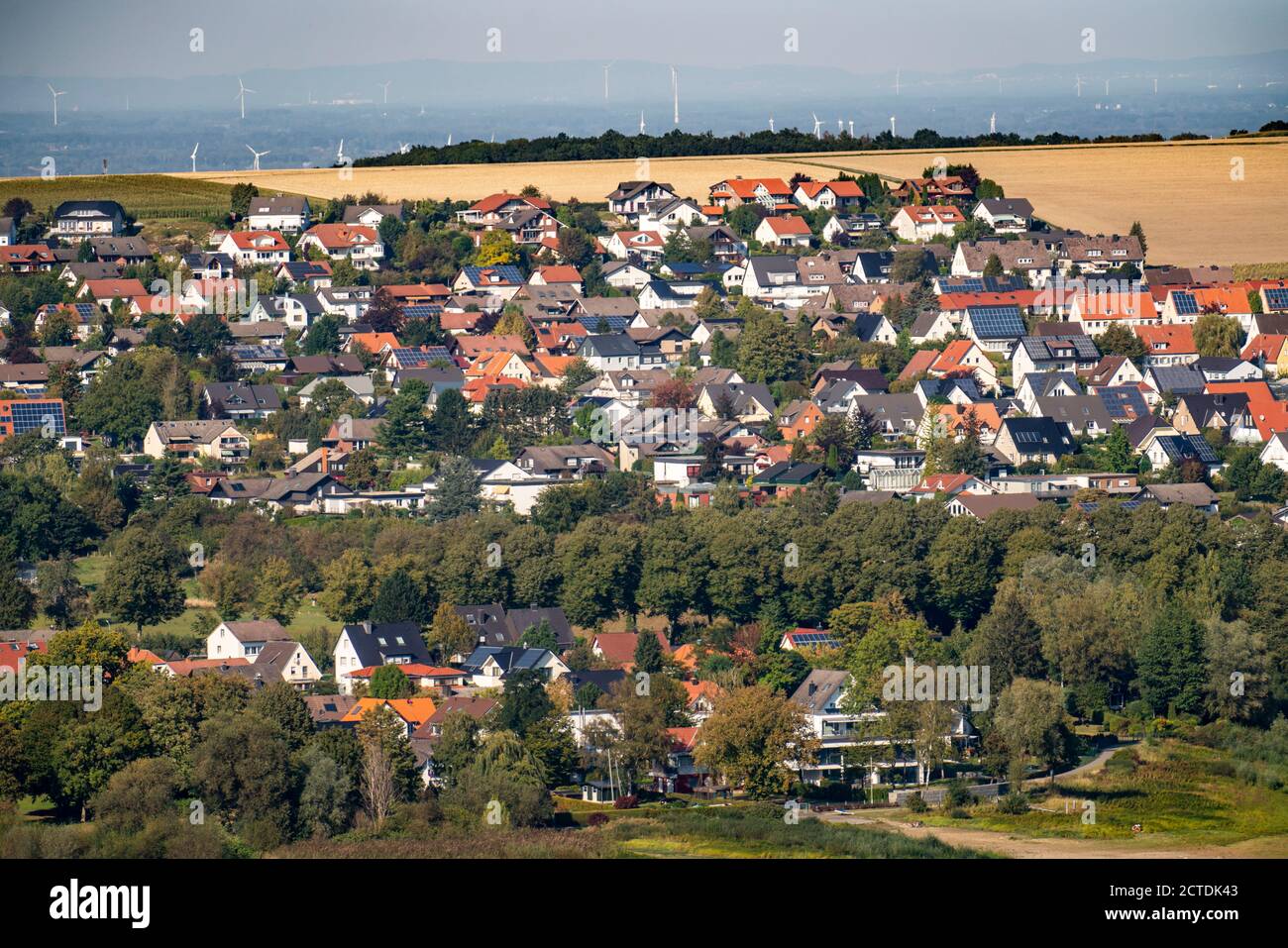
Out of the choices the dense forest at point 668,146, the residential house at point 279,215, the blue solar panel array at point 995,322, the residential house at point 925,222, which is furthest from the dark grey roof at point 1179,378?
the residential house at point 279,215

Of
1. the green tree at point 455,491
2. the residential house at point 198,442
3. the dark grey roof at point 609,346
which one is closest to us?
the green tree at point 455,491

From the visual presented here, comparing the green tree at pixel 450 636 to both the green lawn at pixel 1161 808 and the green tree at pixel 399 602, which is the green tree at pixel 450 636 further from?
the green lawn at pixel 1161 808

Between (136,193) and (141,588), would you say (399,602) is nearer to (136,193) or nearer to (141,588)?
(141,588)

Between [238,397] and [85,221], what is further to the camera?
[85,221]

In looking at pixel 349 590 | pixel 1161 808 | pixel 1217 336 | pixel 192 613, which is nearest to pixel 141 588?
pixel 192 613

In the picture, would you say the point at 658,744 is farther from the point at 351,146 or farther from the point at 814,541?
the point at 351,146

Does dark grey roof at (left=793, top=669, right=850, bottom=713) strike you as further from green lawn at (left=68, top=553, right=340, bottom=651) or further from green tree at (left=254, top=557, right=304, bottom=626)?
green tree at (left=254, top=557, right=304, bottom=626)

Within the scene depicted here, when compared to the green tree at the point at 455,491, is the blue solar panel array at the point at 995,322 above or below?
above
